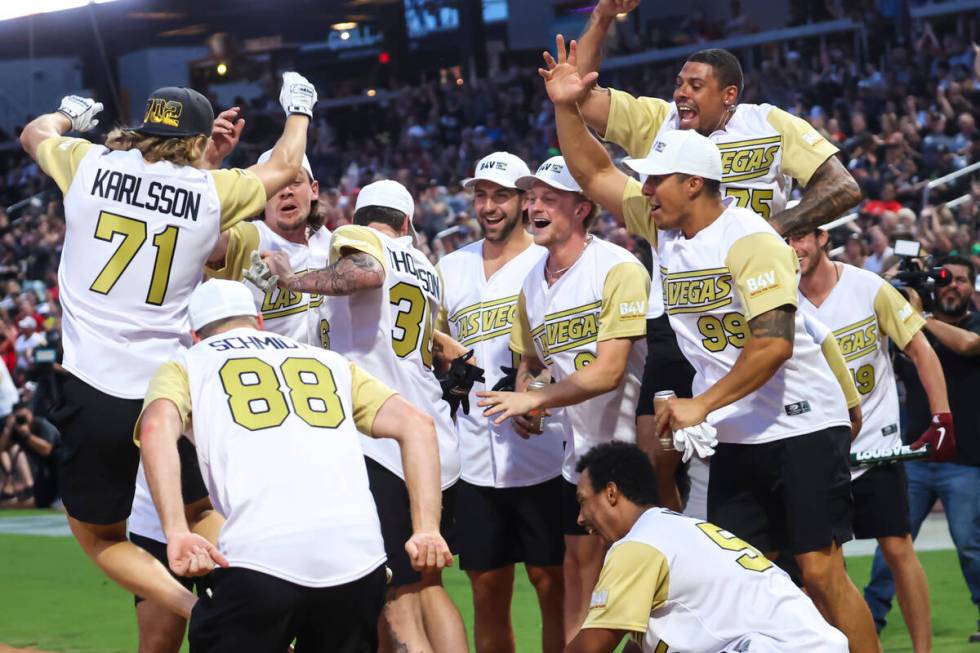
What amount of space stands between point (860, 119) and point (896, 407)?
40.0ft

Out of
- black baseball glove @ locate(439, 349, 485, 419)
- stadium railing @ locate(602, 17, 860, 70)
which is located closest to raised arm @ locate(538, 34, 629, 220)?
black baseball glove @ locate(439, 349, 485, 419)

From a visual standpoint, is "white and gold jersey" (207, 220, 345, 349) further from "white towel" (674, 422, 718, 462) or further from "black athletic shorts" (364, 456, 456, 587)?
"white towel" (674, 422, 718, 462)

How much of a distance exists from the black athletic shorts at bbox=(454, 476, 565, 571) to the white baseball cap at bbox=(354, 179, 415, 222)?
1.47 meters

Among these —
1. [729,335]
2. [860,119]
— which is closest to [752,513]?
[729,335]

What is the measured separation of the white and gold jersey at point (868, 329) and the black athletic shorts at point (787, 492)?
1633 millimetres

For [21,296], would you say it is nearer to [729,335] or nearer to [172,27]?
[172,27]

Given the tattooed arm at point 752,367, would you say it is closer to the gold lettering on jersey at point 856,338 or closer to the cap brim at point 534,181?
the cap brim at point 534,181

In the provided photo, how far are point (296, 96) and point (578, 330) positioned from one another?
1.72 meters

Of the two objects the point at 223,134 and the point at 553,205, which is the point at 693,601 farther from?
the point at 223,134

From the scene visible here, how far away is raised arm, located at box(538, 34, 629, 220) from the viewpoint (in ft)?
21.6

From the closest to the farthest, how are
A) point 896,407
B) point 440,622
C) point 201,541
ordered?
1. point 201,541
2. point 440,622
3. point 896,407

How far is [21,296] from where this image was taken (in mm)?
22531

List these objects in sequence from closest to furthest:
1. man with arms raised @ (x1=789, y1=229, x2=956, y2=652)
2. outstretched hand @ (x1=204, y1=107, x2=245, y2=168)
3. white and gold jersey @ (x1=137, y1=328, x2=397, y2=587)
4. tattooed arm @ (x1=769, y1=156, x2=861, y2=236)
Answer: white and gold jersey @ (x1=137, y1=328, x2=397, y2=587), tattooed arm @ (x1=769, y1=156, x2=861, y2=236), outstretched hand @ (x1=204, y1=107, x2=245, y2=168), man with arms raised @ (x1=789, y1=229, x2=956, y2=652)

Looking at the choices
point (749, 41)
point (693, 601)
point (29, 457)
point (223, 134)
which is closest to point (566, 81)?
point (223, 134)
